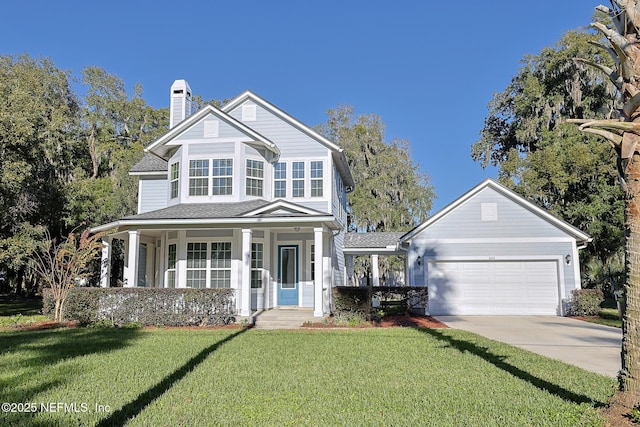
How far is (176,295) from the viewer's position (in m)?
12.2

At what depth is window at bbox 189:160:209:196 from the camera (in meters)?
15.6

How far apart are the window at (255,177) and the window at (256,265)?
6.39 feet

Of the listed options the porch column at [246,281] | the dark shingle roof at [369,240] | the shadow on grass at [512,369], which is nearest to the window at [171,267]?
the porch column at [246,281]

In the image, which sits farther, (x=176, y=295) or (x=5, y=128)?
(x=5, y=128)

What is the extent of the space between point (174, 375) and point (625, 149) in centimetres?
591

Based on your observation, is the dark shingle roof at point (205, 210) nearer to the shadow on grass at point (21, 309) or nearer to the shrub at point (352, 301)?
the shrub at point (352, 301)

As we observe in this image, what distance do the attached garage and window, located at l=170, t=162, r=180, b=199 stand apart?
345 inches

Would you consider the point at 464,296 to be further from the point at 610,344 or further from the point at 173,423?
the point at 173,423

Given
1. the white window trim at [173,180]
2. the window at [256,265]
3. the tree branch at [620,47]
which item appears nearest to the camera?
the tree branch at [620,47]

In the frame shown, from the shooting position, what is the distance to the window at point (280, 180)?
16266mm

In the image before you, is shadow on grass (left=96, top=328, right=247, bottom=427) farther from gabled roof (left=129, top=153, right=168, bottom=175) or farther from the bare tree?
gabled roof (left=129, top=153, right=168, bottom=175)

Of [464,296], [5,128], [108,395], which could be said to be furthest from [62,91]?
[108,395]

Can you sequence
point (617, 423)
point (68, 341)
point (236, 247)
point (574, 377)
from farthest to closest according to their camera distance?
point (236, 247) < point (68, 341) < point (574, 377) < point (617, 423)

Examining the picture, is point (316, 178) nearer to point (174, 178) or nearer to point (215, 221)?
point (215, 221)
